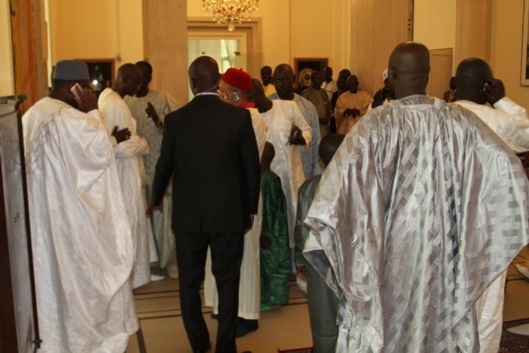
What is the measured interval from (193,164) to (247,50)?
36.4 ft

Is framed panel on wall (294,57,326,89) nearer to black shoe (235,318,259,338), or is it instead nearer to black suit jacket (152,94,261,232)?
black shoe (235,318,259,338)

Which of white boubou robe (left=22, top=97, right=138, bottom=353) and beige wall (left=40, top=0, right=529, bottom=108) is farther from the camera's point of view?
beige wall (left=40, top=0, right=529, bottom=108)

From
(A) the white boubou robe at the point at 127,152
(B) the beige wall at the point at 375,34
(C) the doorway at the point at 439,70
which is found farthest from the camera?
(C) the doorway at the point at 439,70

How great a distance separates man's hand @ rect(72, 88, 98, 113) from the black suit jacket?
60cm

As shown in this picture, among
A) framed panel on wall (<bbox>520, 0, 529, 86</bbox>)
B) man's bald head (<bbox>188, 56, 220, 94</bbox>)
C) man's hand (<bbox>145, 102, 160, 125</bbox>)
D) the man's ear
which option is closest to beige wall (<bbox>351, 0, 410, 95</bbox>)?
framed panel on wall (<bbox>520, 0, 529, 86</bbox>)

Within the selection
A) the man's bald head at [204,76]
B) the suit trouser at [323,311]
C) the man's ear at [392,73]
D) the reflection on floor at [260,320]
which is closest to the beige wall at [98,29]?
the reflection on floor at [260,320]

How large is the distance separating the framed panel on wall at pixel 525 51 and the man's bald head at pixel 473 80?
5.29m

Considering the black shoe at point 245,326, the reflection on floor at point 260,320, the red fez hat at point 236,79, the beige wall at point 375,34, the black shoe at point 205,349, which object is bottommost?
the reflection on floor at point 260,320

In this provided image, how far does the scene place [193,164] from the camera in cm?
403

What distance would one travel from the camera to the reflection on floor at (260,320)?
4.70 m

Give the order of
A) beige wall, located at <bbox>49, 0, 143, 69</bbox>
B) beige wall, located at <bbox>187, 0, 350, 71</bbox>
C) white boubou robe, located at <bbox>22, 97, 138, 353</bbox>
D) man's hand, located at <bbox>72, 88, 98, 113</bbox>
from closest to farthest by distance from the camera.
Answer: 1. white boubou robe, located at <bbox>22, 97, 138, 353</bbox>
2. man's hand, located at <bbox>72, 88, 98, 113</bbox>
3. beige wall, located at <bbox>49, 0, 143, 69</bbox>
4. beige wall, located at <bbox>187, 0, 350, 71</bbox>

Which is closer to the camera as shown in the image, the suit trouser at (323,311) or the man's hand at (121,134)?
the suit trouser at (323,311)

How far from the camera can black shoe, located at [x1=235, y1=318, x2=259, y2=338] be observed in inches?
192

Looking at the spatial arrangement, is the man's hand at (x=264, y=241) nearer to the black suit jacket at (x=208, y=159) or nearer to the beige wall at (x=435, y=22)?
the black suit jacket at (x=208, y=159)
